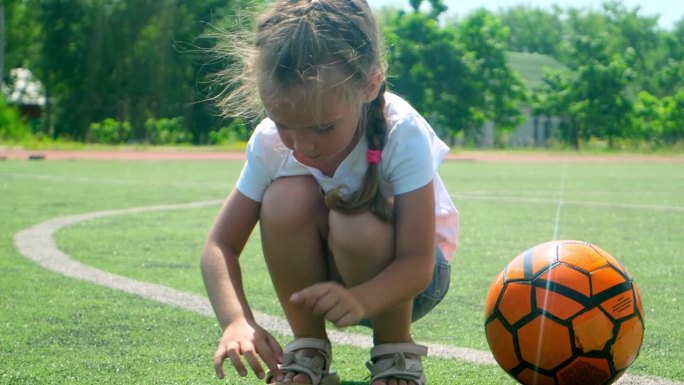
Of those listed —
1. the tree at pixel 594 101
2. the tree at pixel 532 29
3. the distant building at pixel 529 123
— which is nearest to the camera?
the tree at pixel 594 101

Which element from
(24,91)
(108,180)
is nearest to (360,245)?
(108,180)

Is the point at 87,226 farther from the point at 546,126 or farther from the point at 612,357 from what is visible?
the point at 546,126

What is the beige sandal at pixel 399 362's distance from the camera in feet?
9.96

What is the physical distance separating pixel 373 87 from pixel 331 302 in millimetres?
612

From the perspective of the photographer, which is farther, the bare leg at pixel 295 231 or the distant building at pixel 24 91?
the distant building at pixel 24 91

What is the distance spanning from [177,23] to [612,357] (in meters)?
39.4

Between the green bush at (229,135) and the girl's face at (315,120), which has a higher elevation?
the girl's face at (315,120)

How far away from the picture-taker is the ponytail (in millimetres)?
2805

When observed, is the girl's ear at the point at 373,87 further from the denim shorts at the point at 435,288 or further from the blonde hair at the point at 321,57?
the denim shorts at the point at 435,288

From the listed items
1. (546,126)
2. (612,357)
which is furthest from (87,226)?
(546,126)

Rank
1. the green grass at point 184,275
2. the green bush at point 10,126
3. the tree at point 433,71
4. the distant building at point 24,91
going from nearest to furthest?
the green grass at point 184,275 < the green bush at point 10,126 < the tree at point 433,71 < the distant building at point 24,91

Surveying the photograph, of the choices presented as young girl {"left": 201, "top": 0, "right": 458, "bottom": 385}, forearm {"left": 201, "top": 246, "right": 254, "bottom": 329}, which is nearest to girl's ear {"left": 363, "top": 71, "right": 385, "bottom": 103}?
young girl {"left": 201, "top": 0, "right": 458, "bottom": 385}

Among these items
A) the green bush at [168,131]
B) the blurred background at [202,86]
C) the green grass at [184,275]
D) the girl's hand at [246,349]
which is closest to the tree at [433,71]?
the blurred background at [202,86]

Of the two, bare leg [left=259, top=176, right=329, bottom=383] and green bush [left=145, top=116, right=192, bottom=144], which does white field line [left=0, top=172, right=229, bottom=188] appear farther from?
green bush [left=145, top=116, right=192, bottom=144]
